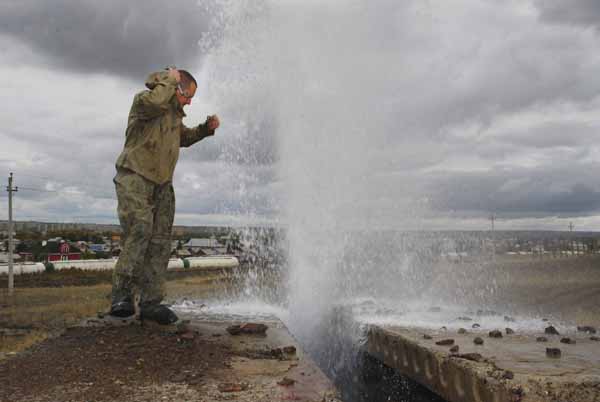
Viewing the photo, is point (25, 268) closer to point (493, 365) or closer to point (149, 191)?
point (149, 191)

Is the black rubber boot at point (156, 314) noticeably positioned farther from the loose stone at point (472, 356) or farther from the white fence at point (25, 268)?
the white fence at point (25, 268)

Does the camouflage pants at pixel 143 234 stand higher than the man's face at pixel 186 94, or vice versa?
the man's face at pixel 186 94

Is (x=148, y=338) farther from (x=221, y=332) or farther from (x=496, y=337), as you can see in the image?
(x=496, y=337)

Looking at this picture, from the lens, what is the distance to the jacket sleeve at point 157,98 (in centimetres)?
370

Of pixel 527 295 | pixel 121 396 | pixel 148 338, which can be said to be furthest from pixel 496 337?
pixel 527 295

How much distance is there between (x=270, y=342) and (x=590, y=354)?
1.94m

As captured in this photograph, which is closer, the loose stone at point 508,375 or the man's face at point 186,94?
the loose stone at point 508,375

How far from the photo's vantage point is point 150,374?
8.48 ft

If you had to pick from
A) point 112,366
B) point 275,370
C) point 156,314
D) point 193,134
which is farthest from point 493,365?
point 193,134

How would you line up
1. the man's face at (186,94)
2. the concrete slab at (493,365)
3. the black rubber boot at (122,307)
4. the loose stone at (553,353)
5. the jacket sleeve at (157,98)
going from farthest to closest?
the man's face at (186,94) < the jacket sleeve at (157,98) < the black rubber boot at (122,307) < the loose stone at (553,353) < the concrete slab at (493,365)

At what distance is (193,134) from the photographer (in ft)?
14.1

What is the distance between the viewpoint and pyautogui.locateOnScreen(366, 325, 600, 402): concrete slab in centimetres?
251

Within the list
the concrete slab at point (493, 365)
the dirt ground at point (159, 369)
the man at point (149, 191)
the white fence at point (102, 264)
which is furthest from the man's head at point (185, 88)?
the white fence at point (102, 264)

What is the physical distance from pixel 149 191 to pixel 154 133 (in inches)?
16.2
